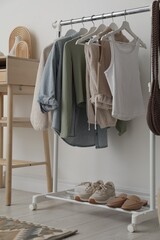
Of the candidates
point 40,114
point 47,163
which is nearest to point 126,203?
point 40,114

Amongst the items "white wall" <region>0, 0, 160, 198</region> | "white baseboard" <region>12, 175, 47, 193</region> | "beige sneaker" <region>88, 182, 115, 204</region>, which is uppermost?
"white wall" <region>0, 0, 160, 198</region>

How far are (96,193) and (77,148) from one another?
0.70 m

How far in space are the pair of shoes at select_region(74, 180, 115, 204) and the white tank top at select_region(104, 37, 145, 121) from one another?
0.42 metres

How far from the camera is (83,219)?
7.71 feet

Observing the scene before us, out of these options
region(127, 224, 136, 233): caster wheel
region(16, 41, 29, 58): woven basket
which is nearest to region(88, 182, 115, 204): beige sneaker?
region(127, 224, 136, 233): caster wheel

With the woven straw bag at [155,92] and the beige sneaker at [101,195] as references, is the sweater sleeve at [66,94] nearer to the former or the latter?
the beige sneaker at [101,195]

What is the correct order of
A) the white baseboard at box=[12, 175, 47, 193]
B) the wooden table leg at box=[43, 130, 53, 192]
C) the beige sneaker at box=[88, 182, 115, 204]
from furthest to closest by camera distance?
the white baseboard at box=[12, 175, 47, 193], the wooden table leg at box=[43, 130, 53, 192], the beige sneaker at box=[88, 182, 115, 204]

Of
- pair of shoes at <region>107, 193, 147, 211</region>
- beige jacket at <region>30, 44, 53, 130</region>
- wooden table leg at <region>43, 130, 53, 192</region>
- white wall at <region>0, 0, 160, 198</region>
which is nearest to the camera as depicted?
pair of shoes at <region>107, 193, 147, 211</region>

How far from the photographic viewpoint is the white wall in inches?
105

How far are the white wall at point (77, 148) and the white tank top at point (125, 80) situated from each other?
0.79ft

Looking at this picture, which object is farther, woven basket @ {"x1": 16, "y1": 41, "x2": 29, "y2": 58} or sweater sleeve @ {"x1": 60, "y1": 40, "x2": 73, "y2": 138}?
woven basket @ {"x1": 16, "y1": 41, "x2": 29, "y2": 58}

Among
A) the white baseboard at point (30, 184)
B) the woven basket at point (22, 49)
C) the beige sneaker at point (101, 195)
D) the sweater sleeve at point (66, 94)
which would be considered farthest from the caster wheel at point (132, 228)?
the woven basket at point (22, 49)

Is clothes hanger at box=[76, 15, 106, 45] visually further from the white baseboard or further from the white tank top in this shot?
the white baseboard

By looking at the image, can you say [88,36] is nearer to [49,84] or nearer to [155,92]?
[49,84]
